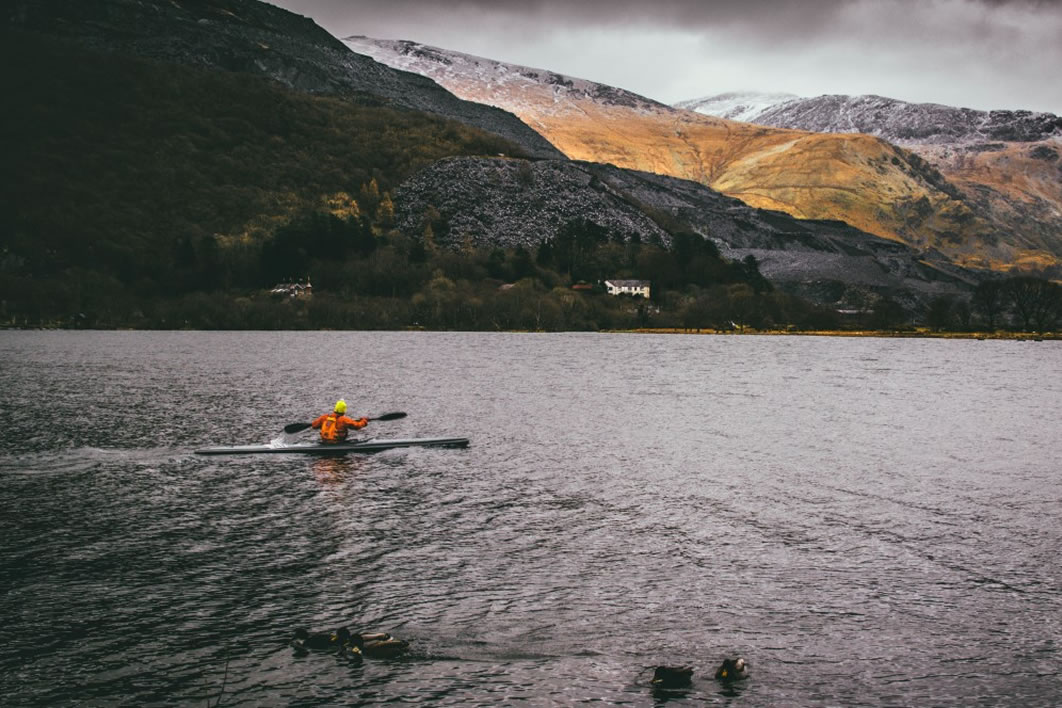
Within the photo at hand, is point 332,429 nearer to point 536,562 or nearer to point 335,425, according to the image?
point 335,425

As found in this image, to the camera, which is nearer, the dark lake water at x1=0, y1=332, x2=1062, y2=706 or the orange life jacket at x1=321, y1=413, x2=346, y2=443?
the dark lake water at x1=0, y1=332, x2=1062, y2=706

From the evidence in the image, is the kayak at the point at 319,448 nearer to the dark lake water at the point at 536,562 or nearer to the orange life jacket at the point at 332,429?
the orange life jacket at the point at 332,429

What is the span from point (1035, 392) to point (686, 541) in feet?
328

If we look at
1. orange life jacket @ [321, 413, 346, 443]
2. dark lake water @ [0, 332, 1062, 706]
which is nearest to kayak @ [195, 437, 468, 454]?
orange life jacket @ [321, 413, 346, 443]

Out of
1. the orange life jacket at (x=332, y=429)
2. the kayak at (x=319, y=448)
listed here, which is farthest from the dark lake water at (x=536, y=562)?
the orange life jacket at (x=332, y=429)

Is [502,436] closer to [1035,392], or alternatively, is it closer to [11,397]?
[11,397]

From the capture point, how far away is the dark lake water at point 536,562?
22.8 metres

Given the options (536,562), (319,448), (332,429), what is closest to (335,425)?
(332,429)

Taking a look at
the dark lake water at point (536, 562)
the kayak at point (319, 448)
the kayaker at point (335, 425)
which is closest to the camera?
the dark lake water at point (536, 562)

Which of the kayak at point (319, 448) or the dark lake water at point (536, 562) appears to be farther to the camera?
the kayak at point (319, 448)

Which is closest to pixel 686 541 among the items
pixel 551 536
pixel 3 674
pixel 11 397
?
pixel 551 536

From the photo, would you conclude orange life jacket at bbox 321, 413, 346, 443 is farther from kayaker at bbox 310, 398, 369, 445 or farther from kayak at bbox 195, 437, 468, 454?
kayak at bbox 195, 437, 468, 454

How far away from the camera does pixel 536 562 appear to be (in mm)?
33000

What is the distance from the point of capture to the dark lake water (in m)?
22.8
